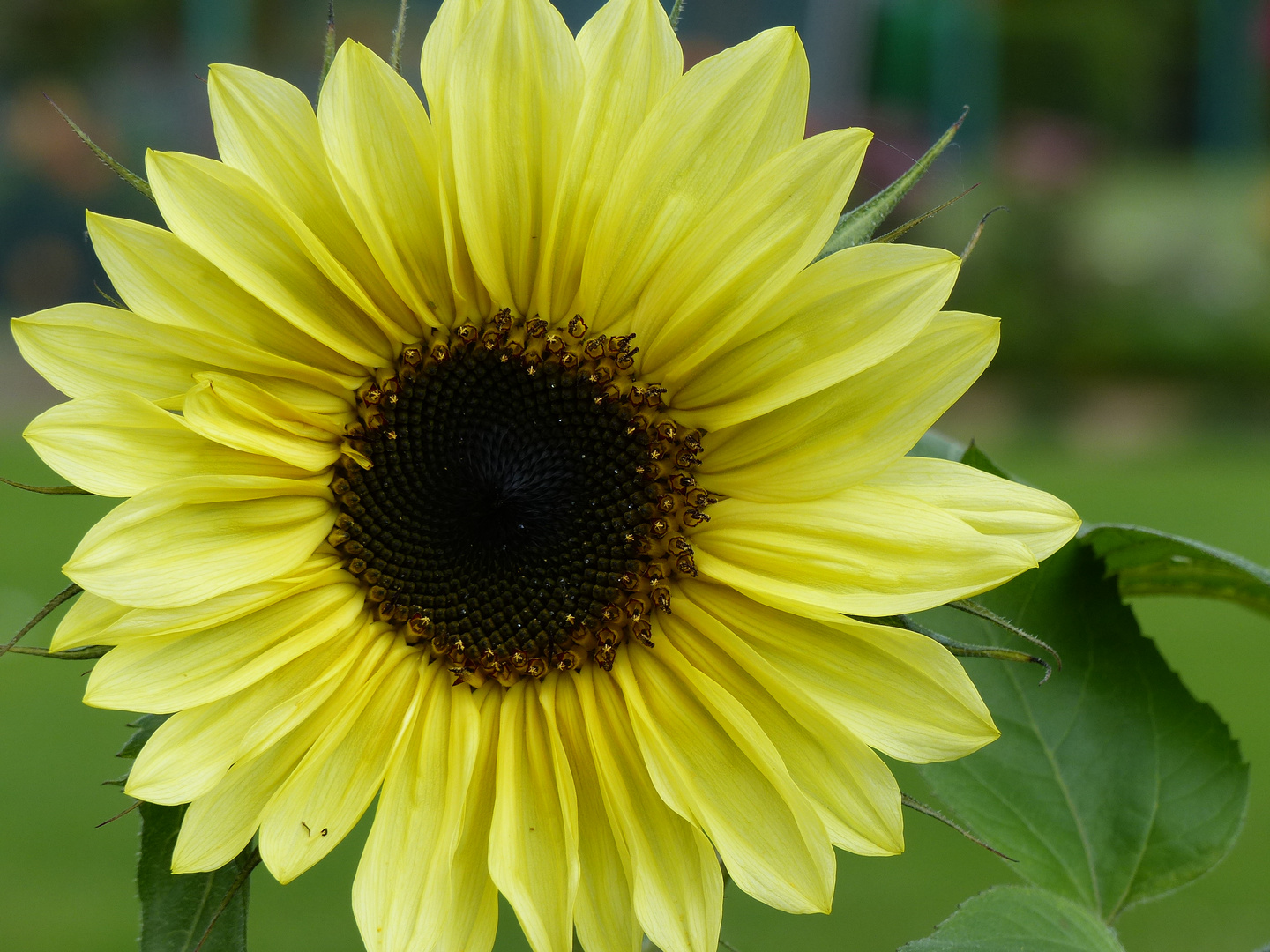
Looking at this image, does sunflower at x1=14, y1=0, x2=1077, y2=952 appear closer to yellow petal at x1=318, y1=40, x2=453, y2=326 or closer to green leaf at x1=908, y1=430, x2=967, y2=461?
yellow petal at x1=318, y1=40, x2=453, y2=326

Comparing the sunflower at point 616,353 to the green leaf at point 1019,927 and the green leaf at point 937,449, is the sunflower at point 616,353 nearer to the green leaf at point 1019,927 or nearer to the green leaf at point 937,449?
the green leaf at point 1019,927

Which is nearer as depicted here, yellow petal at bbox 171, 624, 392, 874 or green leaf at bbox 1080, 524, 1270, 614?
yellow petal at bbox 171, 624, 392, 874

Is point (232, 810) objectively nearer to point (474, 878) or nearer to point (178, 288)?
point (474, 878)

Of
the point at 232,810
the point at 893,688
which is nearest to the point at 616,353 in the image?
the point at 893,688

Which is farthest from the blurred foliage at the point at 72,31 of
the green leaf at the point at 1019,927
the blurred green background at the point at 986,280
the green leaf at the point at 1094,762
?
the green leaf at the point at 1019,927

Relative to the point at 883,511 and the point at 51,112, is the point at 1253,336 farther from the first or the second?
the point at 883,511

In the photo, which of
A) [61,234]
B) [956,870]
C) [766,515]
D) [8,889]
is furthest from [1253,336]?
[766,515]

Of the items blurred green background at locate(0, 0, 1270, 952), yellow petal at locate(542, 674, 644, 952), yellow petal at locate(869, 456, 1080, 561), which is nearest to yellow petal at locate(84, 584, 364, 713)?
yellow petal at locate(542, 674, 644, 952)
